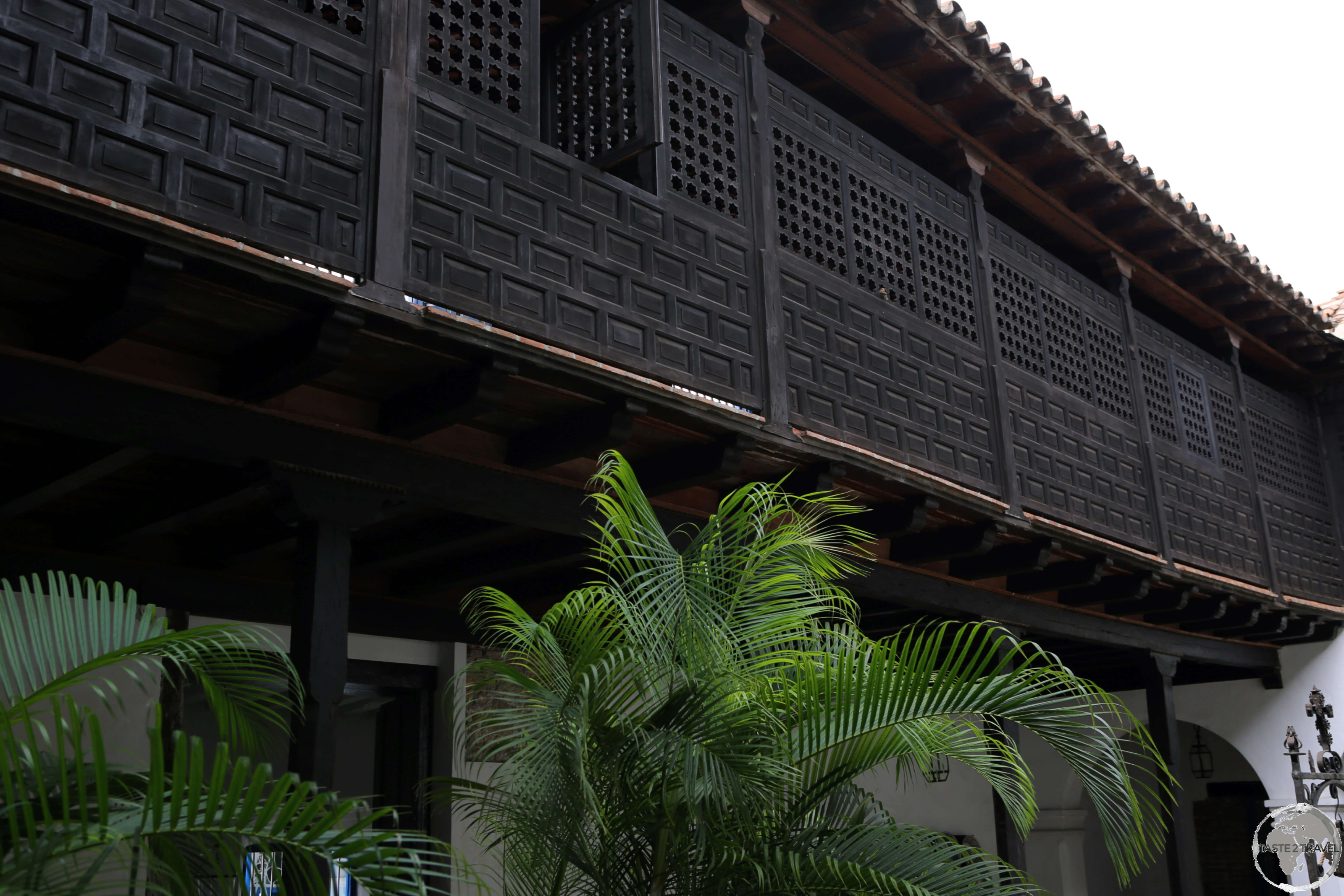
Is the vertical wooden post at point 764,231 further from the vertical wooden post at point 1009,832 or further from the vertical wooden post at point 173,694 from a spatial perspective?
the vertical wooden post at point 173,694

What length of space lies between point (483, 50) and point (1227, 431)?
25.1 feet

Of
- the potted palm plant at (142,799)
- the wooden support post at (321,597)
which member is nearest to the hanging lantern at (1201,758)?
the wooden support post at (321,597)

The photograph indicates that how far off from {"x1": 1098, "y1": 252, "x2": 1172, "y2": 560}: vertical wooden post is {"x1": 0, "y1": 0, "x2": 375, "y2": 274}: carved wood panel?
625cm

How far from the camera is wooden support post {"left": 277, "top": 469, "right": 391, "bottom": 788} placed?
12.2 feet

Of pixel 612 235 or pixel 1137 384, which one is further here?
pixel 1137 384

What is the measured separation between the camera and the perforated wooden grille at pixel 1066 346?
7598 mm

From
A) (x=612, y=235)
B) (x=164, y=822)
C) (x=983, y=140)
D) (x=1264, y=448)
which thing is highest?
(x=983, y=140)

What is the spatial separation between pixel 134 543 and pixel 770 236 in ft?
10.8

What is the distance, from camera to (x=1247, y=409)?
10.2 meters

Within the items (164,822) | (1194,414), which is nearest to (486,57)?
(164,822)

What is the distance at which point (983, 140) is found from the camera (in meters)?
7.38

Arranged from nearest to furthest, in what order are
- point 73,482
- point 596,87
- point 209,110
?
point 209,110, point 73,482, point 596,87

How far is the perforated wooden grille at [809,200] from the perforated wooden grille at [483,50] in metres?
1.53

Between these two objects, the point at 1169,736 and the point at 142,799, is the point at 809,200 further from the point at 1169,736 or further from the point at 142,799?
the point at 1169,736
